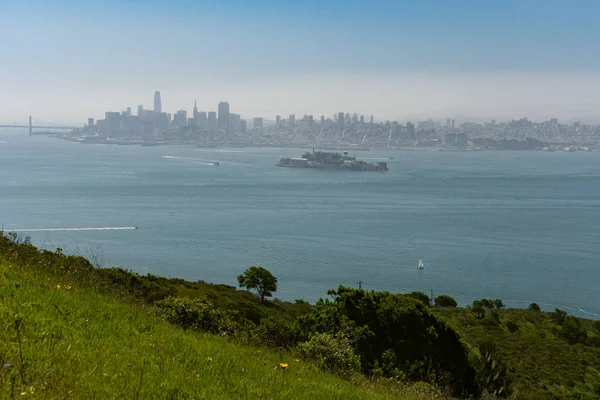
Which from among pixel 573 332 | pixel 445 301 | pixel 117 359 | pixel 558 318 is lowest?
pixel 445 301

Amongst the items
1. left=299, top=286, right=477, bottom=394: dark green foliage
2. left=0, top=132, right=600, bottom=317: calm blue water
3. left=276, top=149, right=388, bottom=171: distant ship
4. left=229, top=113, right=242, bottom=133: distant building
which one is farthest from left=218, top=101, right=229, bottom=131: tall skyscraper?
left=299, top=286, right=477, bottom=394: dark green foliage

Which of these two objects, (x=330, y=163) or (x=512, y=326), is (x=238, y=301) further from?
(x=330, y=163)

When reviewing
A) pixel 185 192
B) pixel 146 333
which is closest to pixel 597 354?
pixel 146 333

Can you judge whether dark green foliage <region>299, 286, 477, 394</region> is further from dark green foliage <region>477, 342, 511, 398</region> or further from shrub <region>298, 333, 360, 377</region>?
shrub <region>298, 333, 360, 377</region>

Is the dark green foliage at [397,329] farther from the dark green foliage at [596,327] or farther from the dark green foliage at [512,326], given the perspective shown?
the dark green foliage at [596,327]

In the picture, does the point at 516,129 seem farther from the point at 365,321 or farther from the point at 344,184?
the point at 365,321

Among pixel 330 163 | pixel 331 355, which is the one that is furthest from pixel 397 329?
pixel 330 163

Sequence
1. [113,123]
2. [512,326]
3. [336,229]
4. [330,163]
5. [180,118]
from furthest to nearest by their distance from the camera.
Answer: [180,118] → [113,123] → [330,163] → [336,229] → [512,326]
